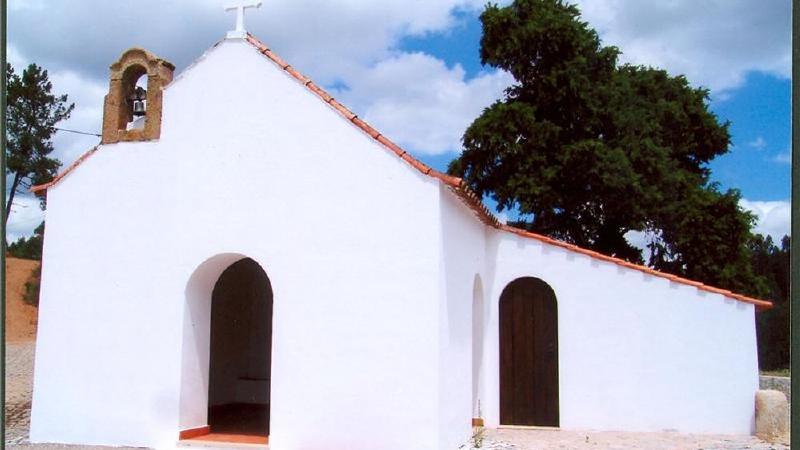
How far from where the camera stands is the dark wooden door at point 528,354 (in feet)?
37.5

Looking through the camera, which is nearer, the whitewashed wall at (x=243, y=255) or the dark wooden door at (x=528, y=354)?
the whitewashed wall at (x=243, y=255)

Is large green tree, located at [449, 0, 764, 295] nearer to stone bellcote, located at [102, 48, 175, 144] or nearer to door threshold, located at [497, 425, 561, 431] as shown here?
door threshold, located at [497, 425, 561, 431]

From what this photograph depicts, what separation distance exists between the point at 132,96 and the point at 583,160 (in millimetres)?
13194

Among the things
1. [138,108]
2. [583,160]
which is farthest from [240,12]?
[583,160]

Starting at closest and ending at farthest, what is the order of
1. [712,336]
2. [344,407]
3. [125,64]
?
1. [344,407]
2. [125,64]
3. [712,336]

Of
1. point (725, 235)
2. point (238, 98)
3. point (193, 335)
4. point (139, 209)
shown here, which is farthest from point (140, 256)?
point (725, 235)

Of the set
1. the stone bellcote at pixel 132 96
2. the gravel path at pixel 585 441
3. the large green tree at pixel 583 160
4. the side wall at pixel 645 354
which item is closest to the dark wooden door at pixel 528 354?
the side wall at pixel 645 354

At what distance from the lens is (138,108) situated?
32.8ft

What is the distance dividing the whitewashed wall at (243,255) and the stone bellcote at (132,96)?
17cm

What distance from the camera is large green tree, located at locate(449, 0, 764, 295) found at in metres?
20.4

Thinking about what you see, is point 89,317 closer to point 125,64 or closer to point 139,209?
point 139,209

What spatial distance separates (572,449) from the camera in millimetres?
9367

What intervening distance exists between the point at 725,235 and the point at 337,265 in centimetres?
Answer: 1700

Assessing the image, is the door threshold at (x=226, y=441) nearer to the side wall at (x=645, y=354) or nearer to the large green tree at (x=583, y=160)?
the side wall at (x=645, y=354)
